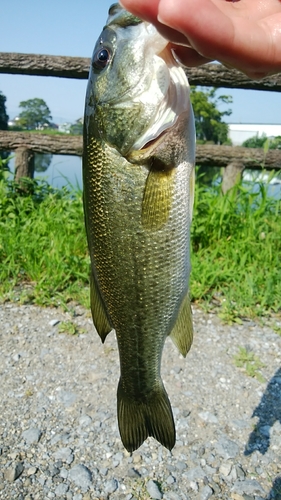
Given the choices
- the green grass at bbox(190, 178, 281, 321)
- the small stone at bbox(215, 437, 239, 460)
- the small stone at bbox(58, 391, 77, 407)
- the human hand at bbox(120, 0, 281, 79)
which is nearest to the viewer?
the human hand at bbox(120, 0, 281, 79)

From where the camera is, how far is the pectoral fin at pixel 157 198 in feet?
4.61

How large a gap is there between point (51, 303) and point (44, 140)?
6.91 ft

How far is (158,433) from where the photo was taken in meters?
1.69

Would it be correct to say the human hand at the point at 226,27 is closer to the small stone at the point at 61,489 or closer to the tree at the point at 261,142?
the small stone at the point at 61,489

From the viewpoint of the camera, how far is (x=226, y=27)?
0.89 meters

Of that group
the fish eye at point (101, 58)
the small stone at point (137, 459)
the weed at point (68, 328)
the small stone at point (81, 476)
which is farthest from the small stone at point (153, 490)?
the fish eye at point (101, 58)

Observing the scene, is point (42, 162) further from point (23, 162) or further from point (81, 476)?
point (81, 476)

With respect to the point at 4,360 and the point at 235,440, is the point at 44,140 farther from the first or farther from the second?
the point at 235,440

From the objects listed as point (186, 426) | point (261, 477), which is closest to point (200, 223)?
point (186, 426)

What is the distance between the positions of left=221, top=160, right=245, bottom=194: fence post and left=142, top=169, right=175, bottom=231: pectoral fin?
3.67 meters

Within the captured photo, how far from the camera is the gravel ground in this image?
2.30 meters

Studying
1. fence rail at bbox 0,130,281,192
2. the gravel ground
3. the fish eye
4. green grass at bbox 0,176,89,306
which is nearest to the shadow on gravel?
the gravel ground

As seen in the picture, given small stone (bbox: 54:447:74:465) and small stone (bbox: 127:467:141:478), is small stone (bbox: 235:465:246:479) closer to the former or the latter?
small stone (bbox: 127:467:141:478)

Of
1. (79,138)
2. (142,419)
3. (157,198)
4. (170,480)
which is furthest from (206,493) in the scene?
(79,138)
